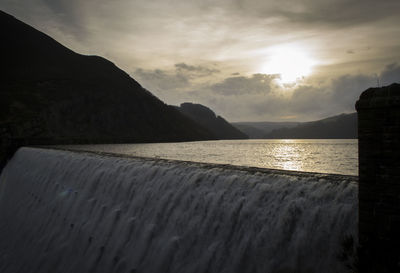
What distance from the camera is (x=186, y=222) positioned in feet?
32.2

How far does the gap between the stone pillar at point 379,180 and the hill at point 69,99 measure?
76722mm

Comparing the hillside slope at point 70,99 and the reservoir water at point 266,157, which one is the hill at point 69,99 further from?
the reservoir water at point 266,157

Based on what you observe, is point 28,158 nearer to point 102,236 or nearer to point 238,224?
point 102,236

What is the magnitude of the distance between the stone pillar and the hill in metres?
76.7

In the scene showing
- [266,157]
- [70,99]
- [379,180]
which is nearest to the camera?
[379,180]

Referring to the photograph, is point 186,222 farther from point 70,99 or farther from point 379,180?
point 70,99

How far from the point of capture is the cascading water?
24.2ft

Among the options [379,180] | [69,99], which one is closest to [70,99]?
[69,99]

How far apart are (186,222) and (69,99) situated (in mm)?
117339

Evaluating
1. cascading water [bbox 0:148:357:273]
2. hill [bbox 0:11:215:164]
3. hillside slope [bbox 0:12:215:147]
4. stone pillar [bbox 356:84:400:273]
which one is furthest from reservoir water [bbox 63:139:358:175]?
hillside slope [bbox 0:12:215:147]

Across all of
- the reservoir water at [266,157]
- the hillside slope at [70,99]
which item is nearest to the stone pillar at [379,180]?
the reservoir water at [266,157]

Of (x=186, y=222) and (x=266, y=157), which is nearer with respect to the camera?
(x=186, y=222)

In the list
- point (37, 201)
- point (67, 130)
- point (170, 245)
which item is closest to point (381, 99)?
point (170, 245)

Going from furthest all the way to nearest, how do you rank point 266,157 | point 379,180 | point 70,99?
point 70,99 → point 266,157 → point 379,180
